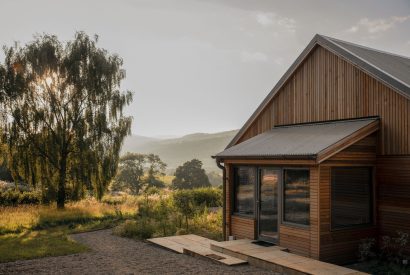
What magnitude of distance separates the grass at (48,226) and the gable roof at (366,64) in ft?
21.5

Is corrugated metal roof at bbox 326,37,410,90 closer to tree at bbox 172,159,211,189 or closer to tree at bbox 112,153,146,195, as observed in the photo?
tree at bbox 172,159,211,189

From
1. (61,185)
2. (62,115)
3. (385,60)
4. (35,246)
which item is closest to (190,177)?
(61,185)

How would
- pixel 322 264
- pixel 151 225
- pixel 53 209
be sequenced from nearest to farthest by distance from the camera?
pixel 322 264
pixel 151 225
pixel 53 209

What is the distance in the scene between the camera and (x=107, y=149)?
2031cm

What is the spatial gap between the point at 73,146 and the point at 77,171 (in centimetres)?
142

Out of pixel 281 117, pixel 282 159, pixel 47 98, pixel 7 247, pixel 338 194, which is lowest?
pixel 7 247

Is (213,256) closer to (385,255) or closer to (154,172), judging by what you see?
(385,255)

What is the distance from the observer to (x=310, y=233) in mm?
8898

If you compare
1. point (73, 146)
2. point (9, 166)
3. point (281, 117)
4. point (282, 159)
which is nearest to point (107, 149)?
point (73, 146)

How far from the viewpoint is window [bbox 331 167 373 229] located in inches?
356

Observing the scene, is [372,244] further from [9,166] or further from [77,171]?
[9,166]

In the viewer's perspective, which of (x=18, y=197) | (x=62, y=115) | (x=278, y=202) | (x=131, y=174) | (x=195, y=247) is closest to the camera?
(x=278, y=202)

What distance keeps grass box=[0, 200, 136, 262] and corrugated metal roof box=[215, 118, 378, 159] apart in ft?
18.2

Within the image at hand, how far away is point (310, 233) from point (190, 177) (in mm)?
38419
